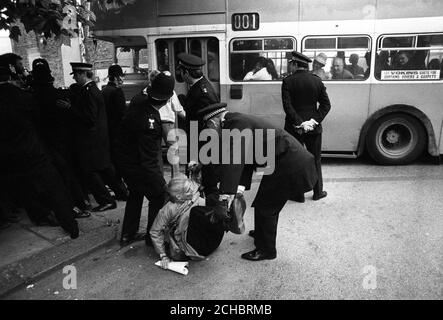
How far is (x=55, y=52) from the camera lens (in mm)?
18719

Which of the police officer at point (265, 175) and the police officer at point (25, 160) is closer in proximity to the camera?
the police officer at point (265, 175)

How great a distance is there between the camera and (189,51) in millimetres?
6781

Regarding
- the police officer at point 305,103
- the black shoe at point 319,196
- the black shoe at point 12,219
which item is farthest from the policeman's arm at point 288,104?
the black shoe at point 12,219

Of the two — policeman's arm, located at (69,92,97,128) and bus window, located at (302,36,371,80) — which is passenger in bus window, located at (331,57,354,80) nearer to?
bus window, located at (302,36,371,80)

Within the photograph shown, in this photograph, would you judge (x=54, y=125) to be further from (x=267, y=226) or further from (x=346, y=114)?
(x=346, y=114)

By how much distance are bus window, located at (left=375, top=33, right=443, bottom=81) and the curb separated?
17.2ft

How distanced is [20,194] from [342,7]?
5.69 m

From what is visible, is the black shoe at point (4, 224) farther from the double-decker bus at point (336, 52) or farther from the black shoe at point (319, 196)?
the black shoe at point (319, 196)

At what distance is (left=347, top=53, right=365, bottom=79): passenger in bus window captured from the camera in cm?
Result: 637

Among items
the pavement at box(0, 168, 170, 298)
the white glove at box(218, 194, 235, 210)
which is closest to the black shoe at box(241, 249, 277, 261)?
the white glove at box(218, 194, 235, 210)

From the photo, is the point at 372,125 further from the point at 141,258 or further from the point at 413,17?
the point at 141,258

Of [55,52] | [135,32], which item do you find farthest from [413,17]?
[55,52]

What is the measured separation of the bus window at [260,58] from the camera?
6.50m

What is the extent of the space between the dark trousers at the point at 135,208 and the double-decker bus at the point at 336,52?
351 cm
